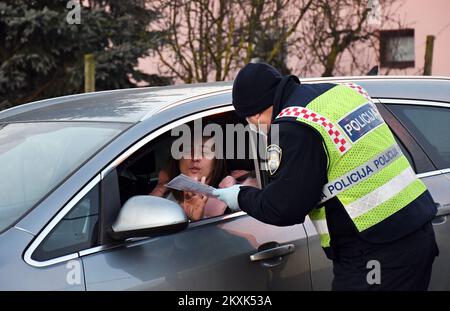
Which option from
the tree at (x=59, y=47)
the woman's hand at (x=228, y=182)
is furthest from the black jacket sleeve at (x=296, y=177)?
the tree at (x=59, y=47)

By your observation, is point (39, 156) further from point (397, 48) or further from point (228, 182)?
point (397, 48)

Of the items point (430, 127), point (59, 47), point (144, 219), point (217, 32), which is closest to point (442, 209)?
point (430, 127)

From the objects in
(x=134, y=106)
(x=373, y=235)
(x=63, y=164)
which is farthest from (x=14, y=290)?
(x=373, y=235)

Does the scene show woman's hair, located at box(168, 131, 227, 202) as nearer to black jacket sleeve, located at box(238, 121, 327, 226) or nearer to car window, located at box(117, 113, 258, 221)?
car window, located at box(117, 113, 258, 221)

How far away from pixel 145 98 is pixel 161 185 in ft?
1.44

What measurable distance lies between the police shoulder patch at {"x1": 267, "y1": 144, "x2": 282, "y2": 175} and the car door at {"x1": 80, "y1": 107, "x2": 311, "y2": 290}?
1.42 feet

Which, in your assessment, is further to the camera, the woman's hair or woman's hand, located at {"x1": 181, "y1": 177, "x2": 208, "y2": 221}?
the woman's hair

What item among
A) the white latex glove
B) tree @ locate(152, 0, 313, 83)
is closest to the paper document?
the white latex glove

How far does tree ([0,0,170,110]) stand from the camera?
30.6 feet

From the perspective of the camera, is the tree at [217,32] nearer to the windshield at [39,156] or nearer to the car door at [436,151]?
the car door at [436,151]

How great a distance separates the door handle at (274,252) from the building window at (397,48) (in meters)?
11.2

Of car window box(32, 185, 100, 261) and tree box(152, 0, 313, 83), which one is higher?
tree box(152, 0, 313, 83)
